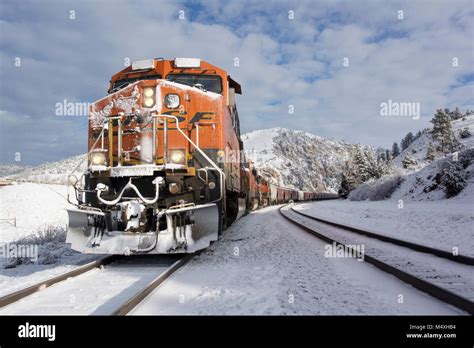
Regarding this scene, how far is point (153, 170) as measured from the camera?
5555 millimetres

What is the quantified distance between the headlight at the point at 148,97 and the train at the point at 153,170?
0.02 m

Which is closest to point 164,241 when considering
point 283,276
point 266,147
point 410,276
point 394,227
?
point 283,276

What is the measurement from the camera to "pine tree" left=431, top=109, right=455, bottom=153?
7344 centimetres

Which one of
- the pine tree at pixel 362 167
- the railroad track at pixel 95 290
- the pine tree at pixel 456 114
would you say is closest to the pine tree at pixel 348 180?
the pine tree at pixel 362 167

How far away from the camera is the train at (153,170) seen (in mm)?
5398

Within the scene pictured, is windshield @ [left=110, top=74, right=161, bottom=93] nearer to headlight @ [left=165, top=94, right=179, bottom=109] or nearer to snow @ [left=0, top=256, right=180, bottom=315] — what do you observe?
headlight @ [left=165, top=94, right=179, bottom=109]

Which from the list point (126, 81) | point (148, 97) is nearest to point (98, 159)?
point (148, 97)

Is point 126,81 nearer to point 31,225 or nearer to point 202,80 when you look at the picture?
point 202,80

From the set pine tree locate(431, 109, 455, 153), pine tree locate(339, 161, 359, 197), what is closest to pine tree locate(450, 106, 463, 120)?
pine tree locate(431, 109, 455, 153)

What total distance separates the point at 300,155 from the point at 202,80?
149615 millimetres
